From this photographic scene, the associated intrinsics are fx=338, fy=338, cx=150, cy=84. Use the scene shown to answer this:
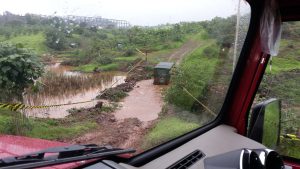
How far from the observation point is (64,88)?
79.4 inches

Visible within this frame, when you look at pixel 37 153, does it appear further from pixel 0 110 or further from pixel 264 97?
pixel 264 97

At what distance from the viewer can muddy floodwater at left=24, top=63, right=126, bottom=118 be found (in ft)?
6.37

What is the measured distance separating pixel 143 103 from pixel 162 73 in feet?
0.89

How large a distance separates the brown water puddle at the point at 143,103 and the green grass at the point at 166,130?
0.10 m

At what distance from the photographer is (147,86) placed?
8.23ft

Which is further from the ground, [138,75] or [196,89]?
[138,75]

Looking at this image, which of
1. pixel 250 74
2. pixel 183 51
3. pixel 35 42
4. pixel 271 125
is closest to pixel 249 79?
pixel 250 74

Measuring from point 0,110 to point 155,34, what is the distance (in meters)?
1.10

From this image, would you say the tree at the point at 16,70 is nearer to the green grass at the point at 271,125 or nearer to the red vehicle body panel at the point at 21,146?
the red vehicle body panel at the point at 21,146

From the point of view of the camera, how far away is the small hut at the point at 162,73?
2471 mm

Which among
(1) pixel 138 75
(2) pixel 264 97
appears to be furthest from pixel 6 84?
(2) pixel 264 97

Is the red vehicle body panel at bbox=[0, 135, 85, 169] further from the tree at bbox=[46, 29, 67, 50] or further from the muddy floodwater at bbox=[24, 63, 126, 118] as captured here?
the tree at bbox=[46, 29, 67, 50]

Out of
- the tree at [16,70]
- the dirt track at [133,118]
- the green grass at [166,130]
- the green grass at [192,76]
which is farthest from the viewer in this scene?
the green grass at [192,76]

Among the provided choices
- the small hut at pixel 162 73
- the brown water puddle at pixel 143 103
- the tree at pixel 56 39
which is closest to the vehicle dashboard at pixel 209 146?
the brown water puddle at pixel 143 103
